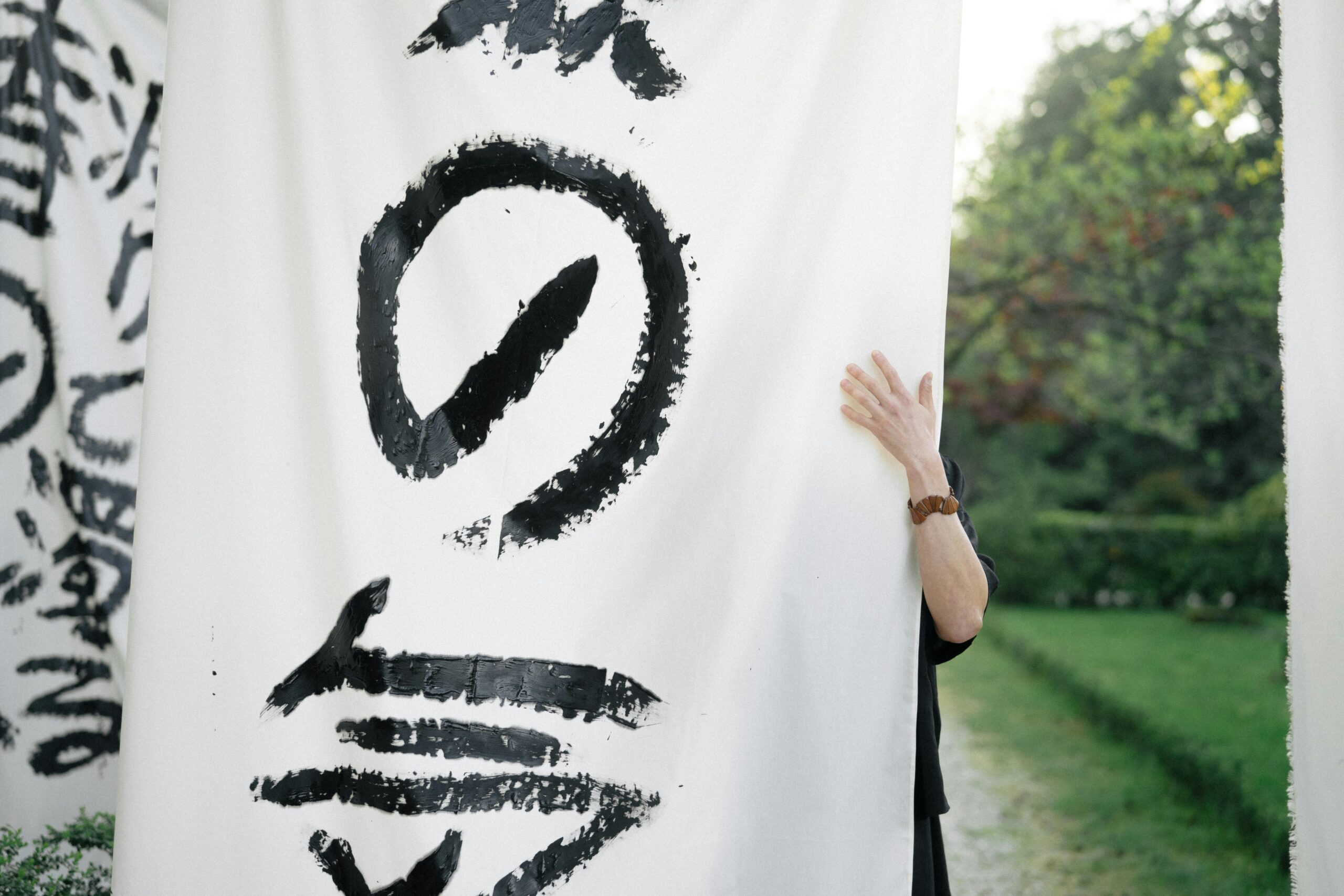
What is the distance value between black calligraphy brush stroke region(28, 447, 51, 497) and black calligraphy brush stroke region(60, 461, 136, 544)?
0.03m

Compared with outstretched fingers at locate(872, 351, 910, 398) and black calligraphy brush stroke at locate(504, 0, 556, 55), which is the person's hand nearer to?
outstretched fingers at locate(872, 351, 910, 398)

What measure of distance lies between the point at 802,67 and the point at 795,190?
0.68 ft

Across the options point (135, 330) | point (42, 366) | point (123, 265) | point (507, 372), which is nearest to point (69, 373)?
point (42, 366)

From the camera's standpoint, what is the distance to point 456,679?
1.54 meters

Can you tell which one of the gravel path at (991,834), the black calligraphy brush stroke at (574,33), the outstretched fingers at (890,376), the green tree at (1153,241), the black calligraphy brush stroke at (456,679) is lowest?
the gravel path at (991,834)

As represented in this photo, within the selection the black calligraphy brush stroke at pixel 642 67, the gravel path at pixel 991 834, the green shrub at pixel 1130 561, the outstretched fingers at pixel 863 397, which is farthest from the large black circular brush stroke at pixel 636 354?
the green shrub at pixel 1130 561

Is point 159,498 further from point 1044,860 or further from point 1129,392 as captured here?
point 1129,392

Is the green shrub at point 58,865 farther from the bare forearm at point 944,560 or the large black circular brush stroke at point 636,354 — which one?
the bare forearm at point 944,560

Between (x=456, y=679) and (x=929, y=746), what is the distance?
2.66 feet

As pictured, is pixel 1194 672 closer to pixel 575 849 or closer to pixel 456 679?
pixel 575 849

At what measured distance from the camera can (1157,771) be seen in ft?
18.2

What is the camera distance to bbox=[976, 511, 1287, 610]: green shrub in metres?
11.1

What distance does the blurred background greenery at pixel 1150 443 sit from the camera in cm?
497

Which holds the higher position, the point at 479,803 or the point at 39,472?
the point at 39,472
